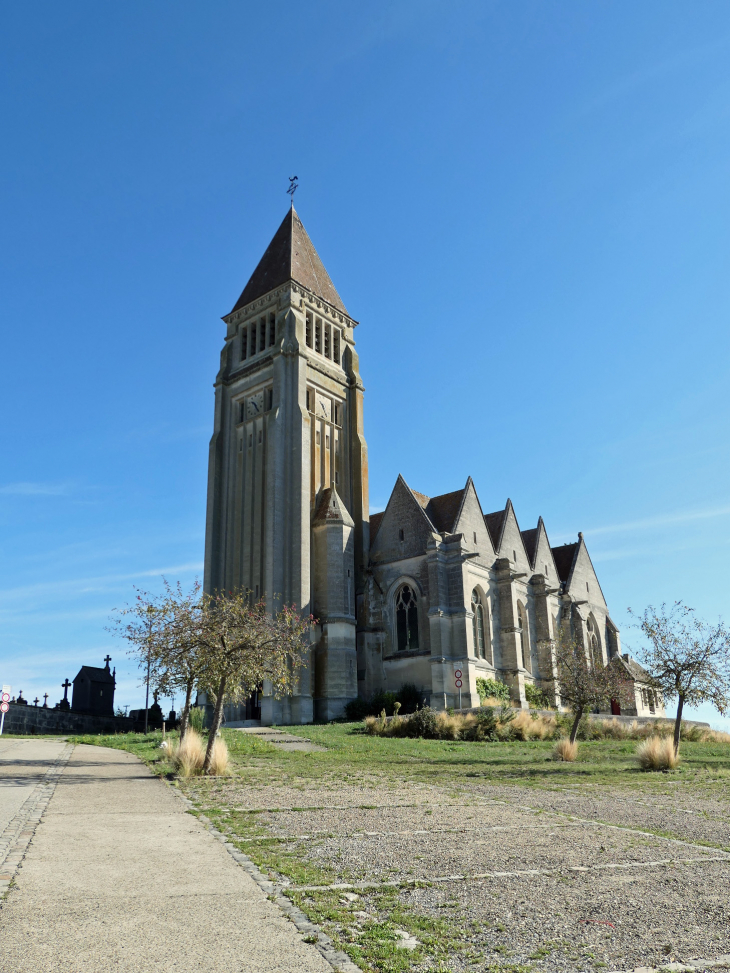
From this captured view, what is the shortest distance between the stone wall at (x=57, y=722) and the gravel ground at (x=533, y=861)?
2847 cm

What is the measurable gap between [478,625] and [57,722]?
23.1m

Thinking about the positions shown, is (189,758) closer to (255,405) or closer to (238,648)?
(238,648)

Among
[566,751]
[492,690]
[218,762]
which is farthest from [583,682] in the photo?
[492,690]

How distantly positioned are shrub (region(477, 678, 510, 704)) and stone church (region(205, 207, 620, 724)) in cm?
77

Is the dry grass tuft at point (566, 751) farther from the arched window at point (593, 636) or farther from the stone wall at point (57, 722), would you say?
the arched window at point (593, 636)

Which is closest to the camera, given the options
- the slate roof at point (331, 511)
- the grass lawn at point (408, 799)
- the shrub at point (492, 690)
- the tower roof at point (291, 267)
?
the grass lawn at point (408, 799)

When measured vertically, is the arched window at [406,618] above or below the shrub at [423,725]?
above

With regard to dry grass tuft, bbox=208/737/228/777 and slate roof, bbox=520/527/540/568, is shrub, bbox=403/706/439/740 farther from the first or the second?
slate roof, bbox=520/527/540/568

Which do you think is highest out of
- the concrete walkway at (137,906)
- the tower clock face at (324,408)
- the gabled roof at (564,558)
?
the tower clock face at (324,408)

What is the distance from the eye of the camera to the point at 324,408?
48.0 metres

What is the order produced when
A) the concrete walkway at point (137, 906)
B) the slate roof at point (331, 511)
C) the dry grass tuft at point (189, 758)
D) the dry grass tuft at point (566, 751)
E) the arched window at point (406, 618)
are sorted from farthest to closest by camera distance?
the slate roof at point (331, 511) < the arched window at point (406, 618) < the dry grass tuft at point (566, 751) < the dry grass tuft at point (189, 758) < the concrete walkway at point (137, 906)

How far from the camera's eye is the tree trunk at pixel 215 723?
15.7 metres

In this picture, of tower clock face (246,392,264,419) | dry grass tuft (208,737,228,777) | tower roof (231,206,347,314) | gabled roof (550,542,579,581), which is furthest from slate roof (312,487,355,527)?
dry grass tuft (208,737,228,777)

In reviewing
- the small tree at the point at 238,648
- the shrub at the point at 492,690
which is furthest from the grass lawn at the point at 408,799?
the shrub at the point at 492,690
